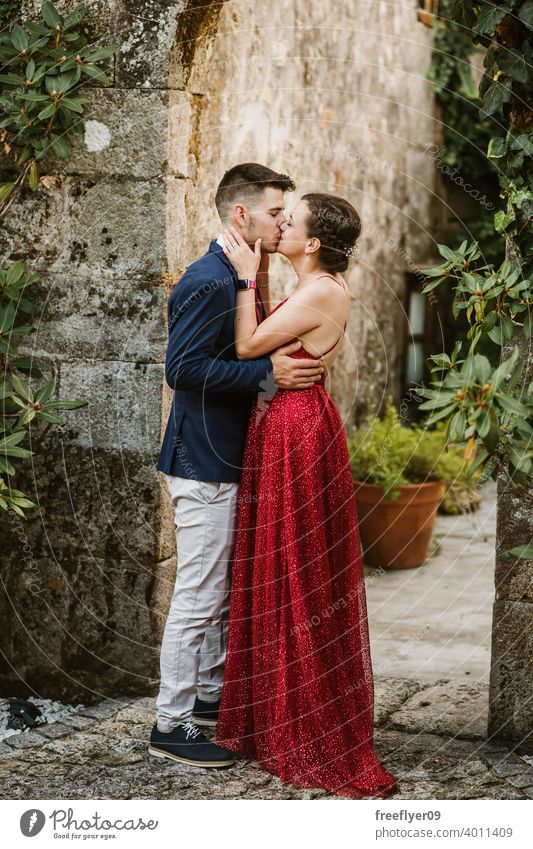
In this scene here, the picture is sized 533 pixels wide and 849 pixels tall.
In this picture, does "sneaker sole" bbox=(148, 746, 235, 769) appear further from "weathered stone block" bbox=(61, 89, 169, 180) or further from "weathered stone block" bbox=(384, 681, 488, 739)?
"weathered stone block" bbox=(61, 89, 169, 180)

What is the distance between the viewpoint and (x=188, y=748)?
3.11 metres

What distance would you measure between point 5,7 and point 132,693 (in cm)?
245

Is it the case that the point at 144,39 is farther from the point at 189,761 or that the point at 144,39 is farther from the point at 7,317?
the point at 189,761

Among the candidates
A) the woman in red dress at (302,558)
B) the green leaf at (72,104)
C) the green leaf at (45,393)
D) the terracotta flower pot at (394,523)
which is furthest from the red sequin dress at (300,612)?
the terracotta flower pot at (394,523)

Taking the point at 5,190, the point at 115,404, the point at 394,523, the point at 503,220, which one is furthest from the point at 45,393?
the point at 394,523

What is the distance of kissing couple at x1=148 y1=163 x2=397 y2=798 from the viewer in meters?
2.99

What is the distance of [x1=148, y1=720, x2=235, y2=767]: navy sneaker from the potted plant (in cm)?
253

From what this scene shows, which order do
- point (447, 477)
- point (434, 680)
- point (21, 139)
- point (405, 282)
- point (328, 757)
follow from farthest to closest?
point (405, 282)
point (447, 477)
point (434, 680)
point (21, 139)
point (328, 757)

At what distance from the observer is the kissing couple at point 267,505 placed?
9.80ft

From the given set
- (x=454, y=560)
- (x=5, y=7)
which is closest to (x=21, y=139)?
(x=5, y=7)

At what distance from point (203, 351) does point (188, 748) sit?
1225mm

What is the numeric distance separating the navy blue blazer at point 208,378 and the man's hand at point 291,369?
1.0 inches

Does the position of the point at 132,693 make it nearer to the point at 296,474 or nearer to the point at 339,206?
the point at 296,474

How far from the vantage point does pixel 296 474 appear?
304 cm
